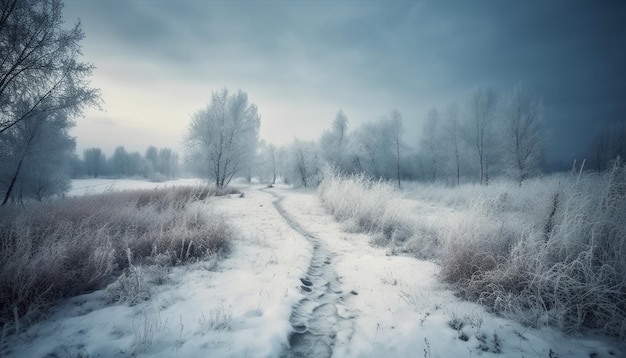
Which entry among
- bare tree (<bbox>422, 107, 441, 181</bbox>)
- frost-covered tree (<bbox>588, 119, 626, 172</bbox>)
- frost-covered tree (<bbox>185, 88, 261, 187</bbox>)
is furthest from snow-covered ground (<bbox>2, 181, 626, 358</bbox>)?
frost-covered tree (<bbox>588, 119, 626, 172</bbox>)

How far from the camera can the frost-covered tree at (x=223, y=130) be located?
804 inches

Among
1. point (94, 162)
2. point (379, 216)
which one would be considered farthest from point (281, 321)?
point (94, 162)

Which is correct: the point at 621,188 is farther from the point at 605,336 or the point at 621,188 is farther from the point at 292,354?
the point at 292,354

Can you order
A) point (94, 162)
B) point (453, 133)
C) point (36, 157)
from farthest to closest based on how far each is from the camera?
1. point (94, 162)
2. point (453, 133)
3. point (36, 157)

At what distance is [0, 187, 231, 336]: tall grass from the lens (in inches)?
104

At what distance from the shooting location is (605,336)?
2359 millimetres

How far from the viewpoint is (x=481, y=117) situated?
25.8 meters

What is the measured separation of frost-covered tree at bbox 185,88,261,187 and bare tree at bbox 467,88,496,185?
74.7ft

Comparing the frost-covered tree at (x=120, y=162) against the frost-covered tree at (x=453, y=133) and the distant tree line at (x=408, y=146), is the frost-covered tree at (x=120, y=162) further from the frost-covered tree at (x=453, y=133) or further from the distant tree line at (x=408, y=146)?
the frost-covered tree at (x=453, y=133)

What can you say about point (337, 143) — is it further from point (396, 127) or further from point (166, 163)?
point (166, 163)

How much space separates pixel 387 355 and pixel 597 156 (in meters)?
49.8

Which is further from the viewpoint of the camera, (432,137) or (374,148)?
(432,137)

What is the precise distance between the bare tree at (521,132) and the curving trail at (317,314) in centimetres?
2409

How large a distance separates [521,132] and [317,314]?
87.3 ft
